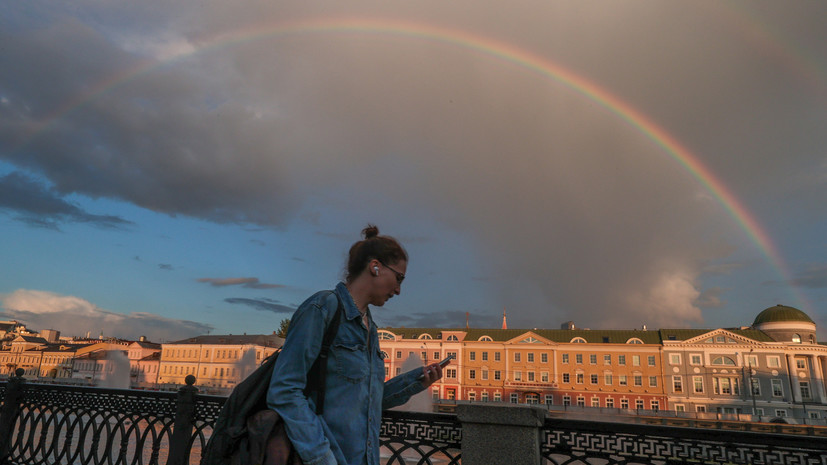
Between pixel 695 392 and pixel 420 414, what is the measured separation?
68.6m

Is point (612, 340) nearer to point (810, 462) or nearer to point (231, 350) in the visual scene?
point (231, 350)

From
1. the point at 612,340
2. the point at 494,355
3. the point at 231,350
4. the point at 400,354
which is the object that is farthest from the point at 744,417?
the point at 231,350

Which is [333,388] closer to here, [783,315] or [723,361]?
[723,361]

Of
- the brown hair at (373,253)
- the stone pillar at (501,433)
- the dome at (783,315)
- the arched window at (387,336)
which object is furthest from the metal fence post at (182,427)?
the dome at (783,315)

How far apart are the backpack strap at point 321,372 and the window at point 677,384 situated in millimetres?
69959

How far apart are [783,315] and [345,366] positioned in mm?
80355

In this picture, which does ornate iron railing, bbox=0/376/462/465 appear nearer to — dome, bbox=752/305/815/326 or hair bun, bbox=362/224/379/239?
hair bun, bbox=362/224/379/239

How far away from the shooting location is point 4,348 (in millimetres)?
117000

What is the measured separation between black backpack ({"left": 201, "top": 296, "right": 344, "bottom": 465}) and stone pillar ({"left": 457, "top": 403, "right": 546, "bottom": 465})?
2.04 m

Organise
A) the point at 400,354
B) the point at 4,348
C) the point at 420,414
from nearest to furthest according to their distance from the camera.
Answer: the point at 420,414
the point at 400,354
the point at 4,348

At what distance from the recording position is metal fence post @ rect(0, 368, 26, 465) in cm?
626

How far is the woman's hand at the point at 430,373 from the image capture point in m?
3.20

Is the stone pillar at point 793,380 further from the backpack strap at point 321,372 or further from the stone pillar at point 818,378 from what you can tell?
the backpack strap at point 321,372

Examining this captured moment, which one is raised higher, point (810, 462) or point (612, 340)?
point (612, 340)
